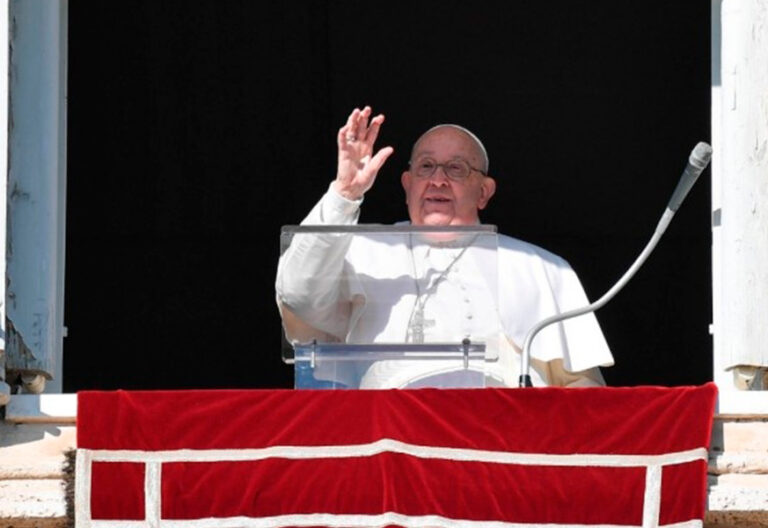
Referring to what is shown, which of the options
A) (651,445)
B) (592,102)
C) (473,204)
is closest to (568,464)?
(651,445)

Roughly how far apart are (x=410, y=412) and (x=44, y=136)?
1.17m

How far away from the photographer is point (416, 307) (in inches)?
300

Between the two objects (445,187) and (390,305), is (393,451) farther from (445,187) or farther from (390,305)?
(445,187)

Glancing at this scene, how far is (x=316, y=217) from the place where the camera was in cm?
793

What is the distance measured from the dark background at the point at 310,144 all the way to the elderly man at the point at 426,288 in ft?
5.83

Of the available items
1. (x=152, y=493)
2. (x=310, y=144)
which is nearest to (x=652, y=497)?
(x=152, y=493)

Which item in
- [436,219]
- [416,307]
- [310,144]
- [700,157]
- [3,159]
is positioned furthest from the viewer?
[310,144]

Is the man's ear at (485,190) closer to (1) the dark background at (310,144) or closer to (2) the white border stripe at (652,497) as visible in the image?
(2) the white border stripe at (652,497)

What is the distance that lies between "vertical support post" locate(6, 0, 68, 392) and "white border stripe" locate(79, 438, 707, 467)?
0.38m

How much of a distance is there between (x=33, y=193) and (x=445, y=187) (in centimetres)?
128

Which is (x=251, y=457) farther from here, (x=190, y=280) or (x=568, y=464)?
(x=190, y=280)

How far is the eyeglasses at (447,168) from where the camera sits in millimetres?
8438

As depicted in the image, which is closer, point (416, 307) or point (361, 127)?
point (416, 307)

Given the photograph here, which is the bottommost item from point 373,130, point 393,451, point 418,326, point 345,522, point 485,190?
point 345,522
